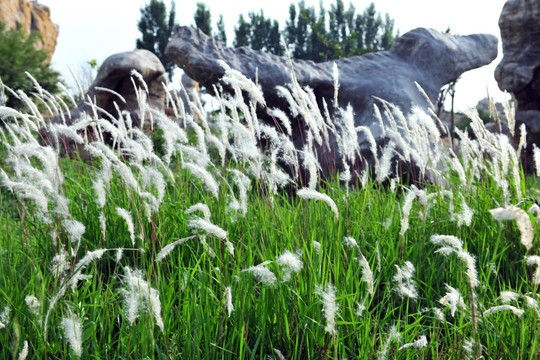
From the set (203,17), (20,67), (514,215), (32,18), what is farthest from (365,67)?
(32,18)

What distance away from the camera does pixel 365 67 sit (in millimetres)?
6160

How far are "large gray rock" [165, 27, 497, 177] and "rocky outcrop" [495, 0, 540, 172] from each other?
2.76 feet

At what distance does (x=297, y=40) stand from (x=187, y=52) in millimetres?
21636

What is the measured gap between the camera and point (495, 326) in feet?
6.08

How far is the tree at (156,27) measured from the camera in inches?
985

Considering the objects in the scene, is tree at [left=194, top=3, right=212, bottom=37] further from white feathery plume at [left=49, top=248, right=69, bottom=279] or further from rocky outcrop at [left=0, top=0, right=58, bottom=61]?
white feathery plume at [left=49, top=248, right=69, bottom=279]

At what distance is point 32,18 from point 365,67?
2106cm

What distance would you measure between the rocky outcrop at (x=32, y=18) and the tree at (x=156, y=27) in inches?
163

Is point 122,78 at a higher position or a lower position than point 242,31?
lower

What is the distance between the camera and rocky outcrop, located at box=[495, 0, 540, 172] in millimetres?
7352

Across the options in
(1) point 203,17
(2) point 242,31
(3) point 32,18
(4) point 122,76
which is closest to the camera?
(4) point 122,76

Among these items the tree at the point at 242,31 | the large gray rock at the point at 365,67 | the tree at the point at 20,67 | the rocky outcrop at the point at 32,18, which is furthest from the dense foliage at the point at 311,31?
the large gray rock at the point at 365,67

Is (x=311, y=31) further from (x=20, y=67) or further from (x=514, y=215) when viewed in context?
(x=514, y=215)

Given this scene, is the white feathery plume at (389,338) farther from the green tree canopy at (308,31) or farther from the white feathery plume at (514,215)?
the green tree canopy at (308,31)
